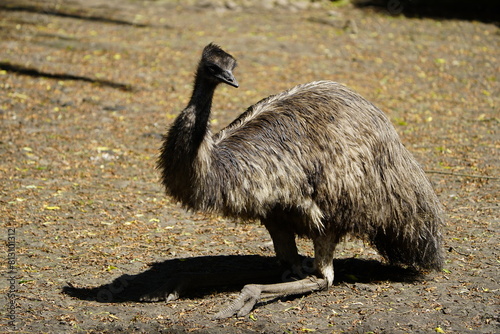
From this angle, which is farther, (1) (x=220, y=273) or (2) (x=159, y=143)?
(2) (x=159, y=143)

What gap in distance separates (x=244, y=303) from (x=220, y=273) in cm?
49

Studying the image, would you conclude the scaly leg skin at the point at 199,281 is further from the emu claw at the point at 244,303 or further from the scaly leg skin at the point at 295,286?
the emu claw at the point at 244,303

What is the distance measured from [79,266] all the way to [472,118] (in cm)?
629

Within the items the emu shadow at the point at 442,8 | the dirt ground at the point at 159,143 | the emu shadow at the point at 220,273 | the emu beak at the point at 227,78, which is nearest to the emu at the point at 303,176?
the emu beak at the point at 227,78

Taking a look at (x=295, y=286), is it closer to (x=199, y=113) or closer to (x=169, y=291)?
(x=169, y=291)

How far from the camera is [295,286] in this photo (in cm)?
500

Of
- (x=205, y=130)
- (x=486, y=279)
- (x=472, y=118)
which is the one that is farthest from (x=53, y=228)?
(x=472, y=118)

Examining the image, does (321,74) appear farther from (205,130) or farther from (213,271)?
(205,130)

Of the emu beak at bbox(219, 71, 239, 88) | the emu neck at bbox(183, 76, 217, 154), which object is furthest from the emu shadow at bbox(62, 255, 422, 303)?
the emu beak at bbox(219, 71, 239, 88)

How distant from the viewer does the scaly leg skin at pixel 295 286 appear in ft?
15.4

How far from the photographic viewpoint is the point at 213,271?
219 inches

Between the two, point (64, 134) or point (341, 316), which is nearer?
point (341, 316)

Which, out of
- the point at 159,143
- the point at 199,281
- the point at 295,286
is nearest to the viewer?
the point at 295,286

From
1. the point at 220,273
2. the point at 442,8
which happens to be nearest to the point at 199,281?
the point at 220,273
